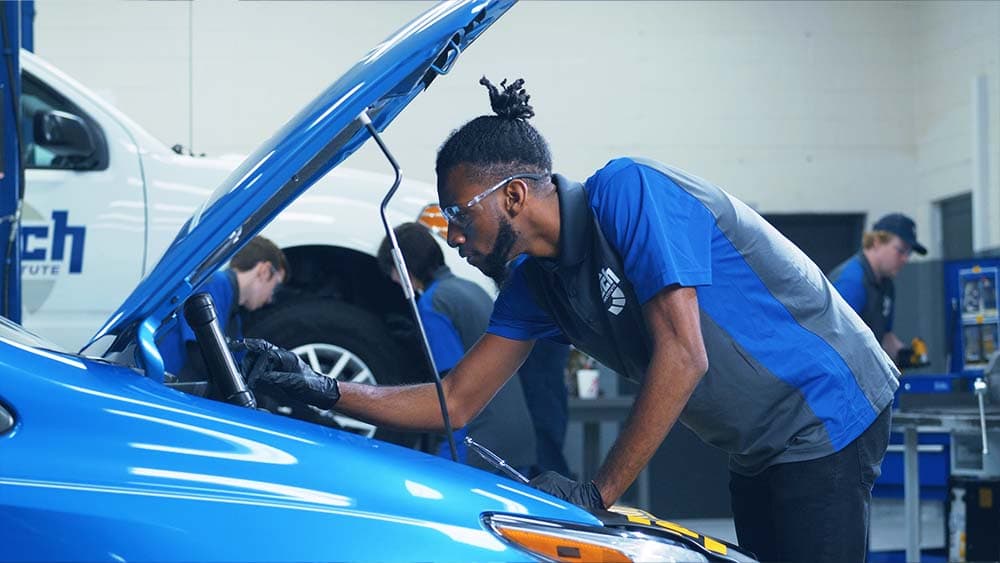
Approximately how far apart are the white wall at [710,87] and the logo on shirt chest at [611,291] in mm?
7261

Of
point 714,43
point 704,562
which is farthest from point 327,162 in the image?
point 714,43

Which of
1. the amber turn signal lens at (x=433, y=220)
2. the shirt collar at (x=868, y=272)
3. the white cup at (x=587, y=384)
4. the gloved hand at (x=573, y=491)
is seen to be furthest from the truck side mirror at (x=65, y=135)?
the white cup at (x=587, y=384)

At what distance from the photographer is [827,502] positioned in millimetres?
2275

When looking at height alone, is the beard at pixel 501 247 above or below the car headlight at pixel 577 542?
above

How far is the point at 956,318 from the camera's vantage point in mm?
6484

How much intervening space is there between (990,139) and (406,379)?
5985mm

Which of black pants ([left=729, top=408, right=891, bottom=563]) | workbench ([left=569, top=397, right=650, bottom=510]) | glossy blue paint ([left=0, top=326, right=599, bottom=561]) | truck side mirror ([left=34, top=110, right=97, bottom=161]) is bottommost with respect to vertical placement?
workbench ([left=569, top=397, right=650, bottom=510])

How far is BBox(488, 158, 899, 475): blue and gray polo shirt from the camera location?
217 centimetres

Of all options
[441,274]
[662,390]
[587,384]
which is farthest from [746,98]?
[662,390]

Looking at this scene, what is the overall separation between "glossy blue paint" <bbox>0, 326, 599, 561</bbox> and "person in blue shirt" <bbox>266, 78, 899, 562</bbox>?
17.3 inches

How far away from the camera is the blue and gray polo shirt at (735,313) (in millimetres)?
2174

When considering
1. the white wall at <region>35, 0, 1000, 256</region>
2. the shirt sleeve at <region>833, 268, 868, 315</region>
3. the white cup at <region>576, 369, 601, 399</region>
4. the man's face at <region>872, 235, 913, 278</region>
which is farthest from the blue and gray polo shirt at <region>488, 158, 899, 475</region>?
the white wall at <region>35, 0, 1000, 256</region>

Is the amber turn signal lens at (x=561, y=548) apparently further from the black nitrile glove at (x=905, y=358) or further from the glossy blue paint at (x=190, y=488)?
the black nitrile glove at (x=905, y=358)

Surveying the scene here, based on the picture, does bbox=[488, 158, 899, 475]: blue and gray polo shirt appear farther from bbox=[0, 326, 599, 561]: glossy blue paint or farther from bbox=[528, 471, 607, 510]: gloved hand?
bbox=[0, 326, 599, 561]: glossy blue paint
